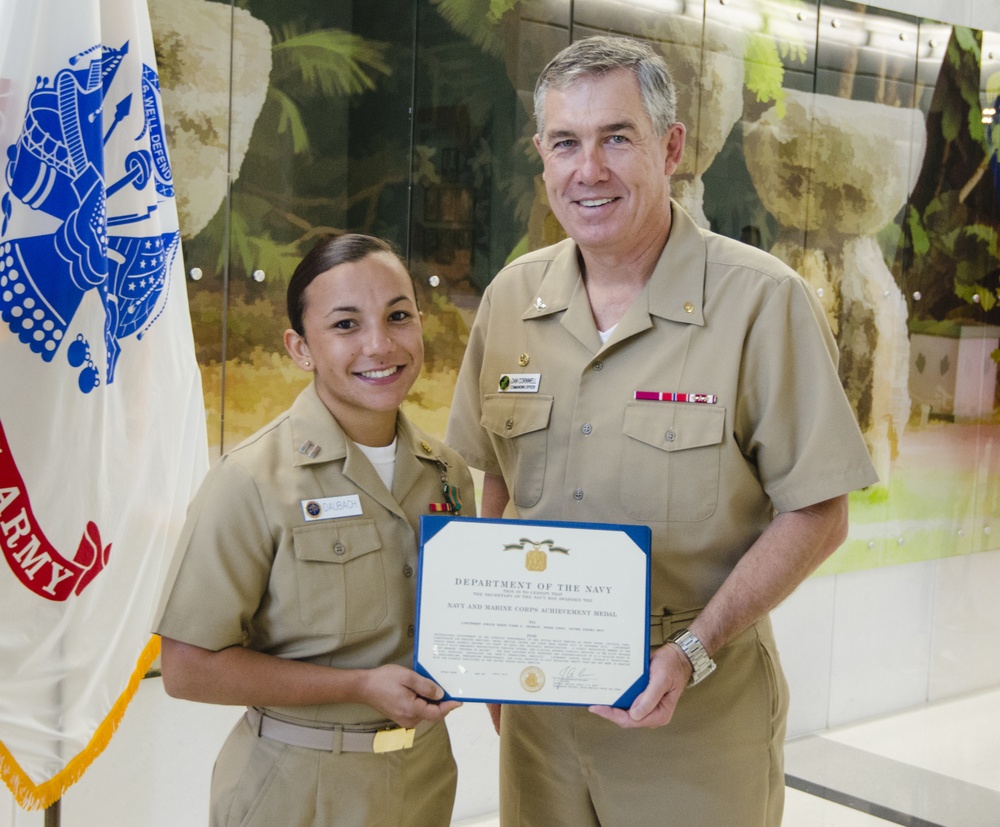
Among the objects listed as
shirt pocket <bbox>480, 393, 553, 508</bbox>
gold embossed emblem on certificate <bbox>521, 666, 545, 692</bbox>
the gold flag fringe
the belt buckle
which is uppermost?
shirt pocket <bbox>480, 393, 553, 508</bbox>

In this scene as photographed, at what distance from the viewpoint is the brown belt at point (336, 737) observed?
1733mm

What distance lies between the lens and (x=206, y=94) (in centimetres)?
310

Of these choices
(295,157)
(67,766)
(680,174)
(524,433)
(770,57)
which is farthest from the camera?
(770,57)

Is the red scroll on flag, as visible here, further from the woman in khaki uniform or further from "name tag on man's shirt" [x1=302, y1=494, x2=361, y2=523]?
"name tag on man's shirt" [x1=302, y1=494, x2=361, y2=523]

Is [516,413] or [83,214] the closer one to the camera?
[516,413]

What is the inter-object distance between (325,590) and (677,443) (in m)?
0.66

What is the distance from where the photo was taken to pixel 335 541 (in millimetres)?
1755

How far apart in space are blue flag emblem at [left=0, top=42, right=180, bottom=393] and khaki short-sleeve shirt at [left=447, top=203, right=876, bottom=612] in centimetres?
98

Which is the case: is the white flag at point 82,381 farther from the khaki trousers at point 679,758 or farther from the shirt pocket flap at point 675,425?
the shirt pocket flap at point 675,425

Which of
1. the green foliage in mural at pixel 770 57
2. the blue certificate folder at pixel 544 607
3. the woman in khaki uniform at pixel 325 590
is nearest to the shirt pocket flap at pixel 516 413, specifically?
the woman in khaki uniform at pixel 325 590
